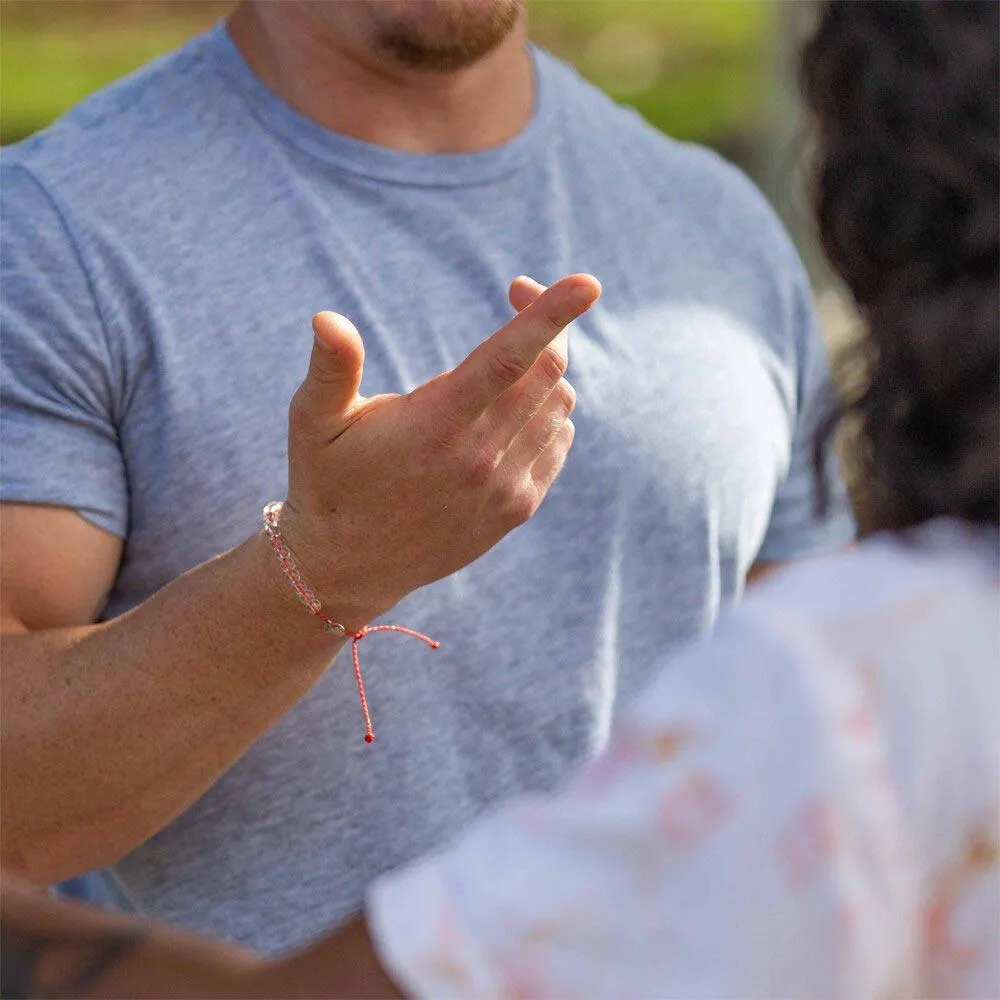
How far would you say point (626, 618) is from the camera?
1770mm

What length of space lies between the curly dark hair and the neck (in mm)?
770

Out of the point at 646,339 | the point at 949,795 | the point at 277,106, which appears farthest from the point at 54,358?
the point at 949,795

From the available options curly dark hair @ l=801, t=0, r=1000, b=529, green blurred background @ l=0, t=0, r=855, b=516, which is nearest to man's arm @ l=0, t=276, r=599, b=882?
curly dark hair @ l=801, t=0, r=1000, b=529

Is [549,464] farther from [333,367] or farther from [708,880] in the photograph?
[708,880]

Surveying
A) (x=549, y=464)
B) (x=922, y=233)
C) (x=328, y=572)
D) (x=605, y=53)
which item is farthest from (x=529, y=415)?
(x=605, y=53)

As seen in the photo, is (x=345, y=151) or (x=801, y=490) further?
(x=801, y=490)

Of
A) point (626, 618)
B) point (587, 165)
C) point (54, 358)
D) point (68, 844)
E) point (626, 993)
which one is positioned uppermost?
point (54, 358)

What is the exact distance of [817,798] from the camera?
90cm

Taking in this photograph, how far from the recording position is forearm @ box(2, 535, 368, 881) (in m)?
1.45

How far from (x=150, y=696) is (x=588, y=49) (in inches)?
333

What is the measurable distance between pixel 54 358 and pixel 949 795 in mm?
957

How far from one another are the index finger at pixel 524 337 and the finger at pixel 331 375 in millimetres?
89

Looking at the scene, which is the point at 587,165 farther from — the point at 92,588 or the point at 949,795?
the point at 949,795

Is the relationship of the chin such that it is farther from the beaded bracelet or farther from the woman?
the woman
